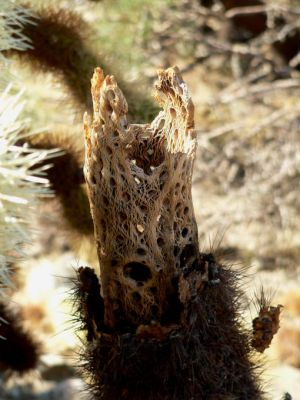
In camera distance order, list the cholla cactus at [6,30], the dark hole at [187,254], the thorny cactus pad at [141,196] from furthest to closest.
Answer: the cholla cactus at [6,30], the dark hole at [187,254], the thorny cactus pad at [141,196]

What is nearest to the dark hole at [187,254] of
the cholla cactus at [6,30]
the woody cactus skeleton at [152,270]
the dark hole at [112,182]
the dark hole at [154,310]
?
the woody cactus skeleton at [152,270]

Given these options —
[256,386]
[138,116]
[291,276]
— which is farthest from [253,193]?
[256,386]

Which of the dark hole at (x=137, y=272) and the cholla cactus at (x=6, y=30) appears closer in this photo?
the dark hole at (x=137, y=272)

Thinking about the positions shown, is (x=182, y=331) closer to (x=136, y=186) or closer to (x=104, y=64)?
(x=136, y=186)

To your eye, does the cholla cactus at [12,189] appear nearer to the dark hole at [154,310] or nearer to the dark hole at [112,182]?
the dark hole at [112,182]

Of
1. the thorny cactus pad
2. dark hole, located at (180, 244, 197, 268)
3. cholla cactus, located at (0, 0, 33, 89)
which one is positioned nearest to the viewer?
the thorny cactus pad

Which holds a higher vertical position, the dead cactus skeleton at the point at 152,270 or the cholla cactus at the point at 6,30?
the cholla cactus at the point at 6,30

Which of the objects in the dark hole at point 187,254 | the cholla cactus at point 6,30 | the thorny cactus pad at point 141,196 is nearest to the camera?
the thorny cactus pad at point 141,196

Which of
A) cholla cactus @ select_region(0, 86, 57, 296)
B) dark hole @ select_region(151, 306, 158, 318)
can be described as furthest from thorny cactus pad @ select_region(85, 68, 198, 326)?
cholla cactus @ select_region(0, 86, 57, 296)

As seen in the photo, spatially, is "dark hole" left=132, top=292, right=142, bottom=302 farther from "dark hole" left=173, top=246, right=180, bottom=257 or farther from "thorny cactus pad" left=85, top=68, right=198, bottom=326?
"dark hole" left=173, top=246, right=180, bottom=257
